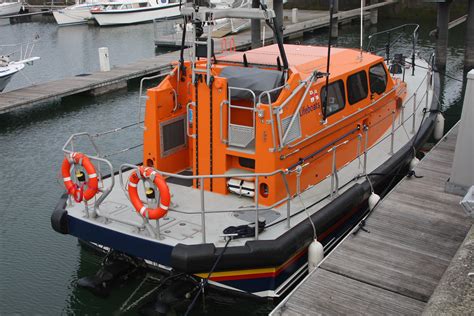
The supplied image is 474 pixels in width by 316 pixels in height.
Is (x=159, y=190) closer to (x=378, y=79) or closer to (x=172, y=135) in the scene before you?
(x=172, y=135)

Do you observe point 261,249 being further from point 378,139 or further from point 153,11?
point 153,11

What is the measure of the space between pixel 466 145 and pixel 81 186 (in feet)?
15.7

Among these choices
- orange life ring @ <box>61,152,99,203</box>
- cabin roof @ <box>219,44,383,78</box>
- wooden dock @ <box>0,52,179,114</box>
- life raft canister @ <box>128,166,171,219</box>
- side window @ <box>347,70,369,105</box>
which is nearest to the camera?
life raft canister @ <box>128,166,171,219</box>

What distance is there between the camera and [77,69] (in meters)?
22.3

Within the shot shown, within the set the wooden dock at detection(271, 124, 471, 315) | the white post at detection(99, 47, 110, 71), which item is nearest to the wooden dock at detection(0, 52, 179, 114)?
the white post at detection(99, 47, 110, 71)

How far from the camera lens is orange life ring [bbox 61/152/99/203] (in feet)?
21.7

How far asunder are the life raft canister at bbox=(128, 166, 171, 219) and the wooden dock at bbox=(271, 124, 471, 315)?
1.61 meters

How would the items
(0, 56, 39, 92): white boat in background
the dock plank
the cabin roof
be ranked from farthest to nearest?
(0, 56, 39, 92): white boat in background < the cabin roof < the dock plank

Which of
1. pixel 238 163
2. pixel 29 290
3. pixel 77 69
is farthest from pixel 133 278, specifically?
pixel 77 69

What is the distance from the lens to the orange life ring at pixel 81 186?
6.62 meters

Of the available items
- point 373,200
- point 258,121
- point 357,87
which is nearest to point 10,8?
point 357,87

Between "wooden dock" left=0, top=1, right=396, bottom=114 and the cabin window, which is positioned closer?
the cabin window

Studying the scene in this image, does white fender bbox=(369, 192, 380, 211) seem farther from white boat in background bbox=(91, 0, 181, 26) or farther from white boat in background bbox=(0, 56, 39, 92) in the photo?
white boat in background bbox=(91, 0, 181, 26)

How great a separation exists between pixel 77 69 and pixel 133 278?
1650cm
